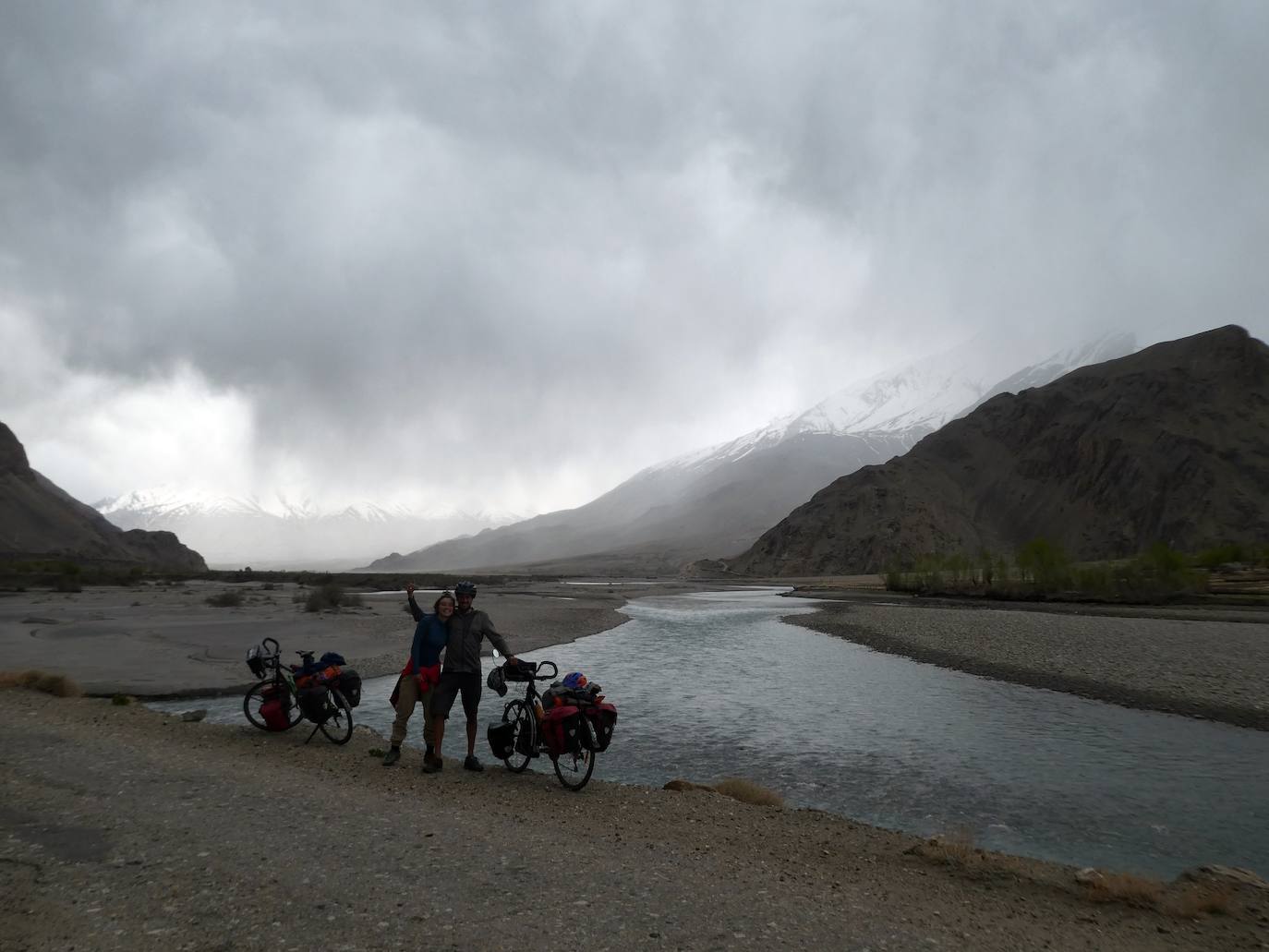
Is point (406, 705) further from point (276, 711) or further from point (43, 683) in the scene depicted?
point (43, 683)

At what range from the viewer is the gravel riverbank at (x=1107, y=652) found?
1923 centimetres

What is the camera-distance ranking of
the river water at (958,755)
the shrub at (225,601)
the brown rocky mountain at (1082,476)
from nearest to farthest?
the river water at (958,755)
the shrub at (225,601)
the brown rocky mountain at (1082,476)

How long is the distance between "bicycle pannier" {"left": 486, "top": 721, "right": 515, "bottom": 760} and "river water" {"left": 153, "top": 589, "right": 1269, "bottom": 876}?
6.48ft

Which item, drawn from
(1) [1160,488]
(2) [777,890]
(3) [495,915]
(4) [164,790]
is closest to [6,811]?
(4) [164,790]

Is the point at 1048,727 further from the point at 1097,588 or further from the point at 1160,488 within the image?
the point at 1160,488

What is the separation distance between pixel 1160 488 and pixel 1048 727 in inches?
4499

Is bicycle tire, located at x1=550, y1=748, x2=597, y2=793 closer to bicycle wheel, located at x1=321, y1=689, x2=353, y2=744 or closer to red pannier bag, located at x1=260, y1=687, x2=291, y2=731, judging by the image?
bicycle wheel, located at x1=321, y1=689, x2=353, y2=744

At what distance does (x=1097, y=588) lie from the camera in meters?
56.2

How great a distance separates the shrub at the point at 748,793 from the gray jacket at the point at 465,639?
4.01 m

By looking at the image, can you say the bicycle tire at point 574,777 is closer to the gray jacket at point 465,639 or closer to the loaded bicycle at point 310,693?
the gray jacket at point 465,639

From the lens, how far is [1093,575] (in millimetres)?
57531

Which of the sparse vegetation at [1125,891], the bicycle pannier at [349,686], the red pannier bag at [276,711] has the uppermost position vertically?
the bicycle pannier at [349,686]

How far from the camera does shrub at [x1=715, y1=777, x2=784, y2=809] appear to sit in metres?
10.5

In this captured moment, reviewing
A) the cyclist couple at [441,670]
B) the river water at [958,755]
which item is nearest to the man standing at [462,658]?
the cyclist couple at [441,670]
